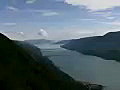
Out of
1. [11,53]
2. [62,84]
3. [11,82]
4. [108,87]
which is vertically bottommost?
[108,87]

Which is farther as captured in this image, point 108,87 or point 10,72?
point 108,87

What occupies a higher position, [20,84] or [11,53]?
[11,53]

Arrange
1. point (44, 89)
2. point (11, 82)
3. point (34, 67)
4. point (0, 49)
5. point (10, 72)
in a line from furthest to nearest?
point (34, 67) → point (0, 49) → point (44, 89) → point (10, 72) → point (11, 82)

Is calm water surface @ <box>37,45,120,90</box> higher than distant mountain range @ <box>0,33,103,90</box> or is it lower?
lower

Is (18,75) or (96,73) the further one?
(96,73)

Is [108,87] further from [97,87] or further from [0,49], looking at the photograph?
[0,49]

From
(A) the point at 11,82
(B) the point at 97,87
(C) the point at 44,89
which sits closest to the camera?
(A) the point at 11,82

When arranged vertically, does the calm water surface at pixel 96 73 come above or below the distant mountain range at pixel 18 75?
below

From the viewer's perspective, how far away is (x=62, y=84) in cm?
3906

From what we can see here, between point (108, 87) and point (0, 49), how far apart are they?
A: 41914mm

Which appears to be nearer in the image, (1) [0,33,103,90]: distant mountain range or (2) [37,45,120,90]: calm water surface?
(1) [0,33,103,90]: distant mountain range

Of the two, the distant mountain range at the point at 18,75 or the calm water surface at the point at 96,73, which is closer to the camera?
the distant mountain range at the point at 18,75

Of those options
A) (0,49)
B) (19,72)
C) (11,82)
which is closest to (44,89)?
(19,72)

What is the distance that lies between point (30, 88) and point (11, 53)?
33.5 ft
